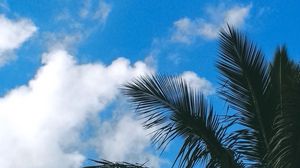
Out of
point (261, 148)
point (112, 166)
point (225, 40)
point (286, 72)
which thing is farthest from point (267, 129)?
point (112, 166)

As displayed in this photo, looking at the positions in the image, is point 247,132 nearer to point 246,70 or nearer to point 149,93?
point 246,70

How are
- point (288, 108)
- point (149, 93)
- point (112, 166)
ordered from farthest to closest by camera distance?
point (149, 93)
point (112, 166)
point (288, 108)

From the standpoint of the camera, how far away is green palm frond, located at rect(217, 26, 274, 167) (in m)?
9.32

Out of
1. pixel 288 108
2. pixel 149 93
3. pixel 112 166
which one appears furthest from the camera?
pixel 149 93

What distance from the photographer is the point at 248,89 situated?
9.59 metres

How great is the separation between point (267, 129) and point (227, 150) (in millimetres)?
664

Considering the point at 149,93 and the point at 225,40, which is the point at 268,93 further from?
the point at 149,93

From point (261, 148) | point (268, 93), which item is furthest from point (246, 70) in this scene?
point (261, 148)

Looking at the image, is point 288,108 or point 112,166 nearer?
point 288,108

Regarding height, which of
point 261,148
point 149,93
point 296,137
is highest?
point 149,93

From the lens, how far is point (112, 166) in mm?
8867

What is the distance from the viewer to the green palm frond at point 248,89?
9320 millimetres

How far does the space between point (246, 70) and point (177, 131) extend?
144 cm

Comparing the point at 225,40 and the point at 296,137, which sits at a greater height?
the point at 225,40
